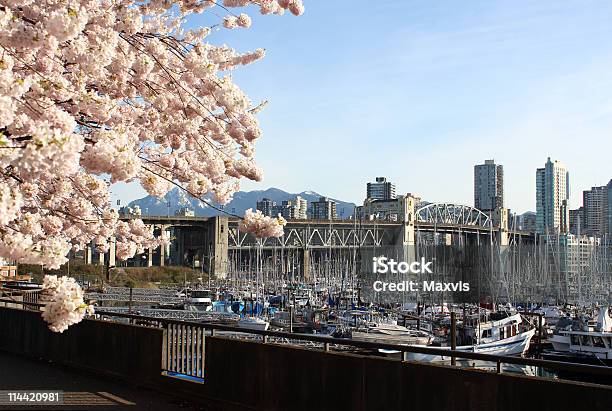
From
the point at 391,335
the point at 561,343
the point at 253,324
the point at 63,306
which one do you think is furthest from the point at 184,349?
the point at 561,343

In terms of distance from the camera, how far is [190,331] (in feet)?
42.9

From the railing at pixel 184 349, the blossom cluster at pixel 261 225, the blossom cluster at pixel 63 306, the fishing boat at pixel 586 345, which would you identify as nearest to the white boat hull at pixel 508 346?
the fishing boat at pixel 586 345

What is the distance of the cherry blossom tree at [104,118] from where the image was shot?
6.21 meters

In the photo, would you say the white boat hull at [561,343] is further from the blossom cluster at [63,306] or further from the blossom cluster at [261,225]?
the blossom cluster at [63,306]

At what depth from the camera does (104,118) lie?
29.2 feet

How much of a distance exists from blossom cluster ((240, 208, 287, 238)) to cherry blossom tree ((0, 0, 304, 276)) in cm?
2

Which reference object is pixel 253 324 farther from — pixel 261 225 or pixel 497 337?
pixel 261 225

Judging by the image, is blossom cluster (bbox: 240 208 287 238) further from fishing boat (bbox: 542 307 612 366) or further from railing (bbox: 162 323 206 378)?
fishing boat (bbox: 542 307 612 366)

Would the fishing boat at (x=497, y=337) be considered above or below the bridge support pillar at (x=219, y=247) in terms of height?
below

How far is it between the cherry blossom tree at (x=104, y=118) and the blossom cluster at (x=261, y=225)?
0.07 feet

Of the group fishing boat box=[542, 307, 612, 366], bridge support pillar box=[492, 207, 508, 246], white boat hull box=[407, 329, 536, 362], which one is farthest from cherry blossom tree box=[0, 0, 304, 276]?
bridge support pillar box=[492, 207, 508, 246]

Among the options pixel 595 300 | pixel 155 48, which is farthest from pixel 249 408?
pixel 595 300

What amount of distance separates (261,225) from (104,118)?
9.87 feet

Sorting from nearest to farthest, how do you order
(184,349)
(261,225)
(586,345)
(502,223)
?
1. (261,225)
2. (184,349)
3. (586,345)
4. (502,223)
